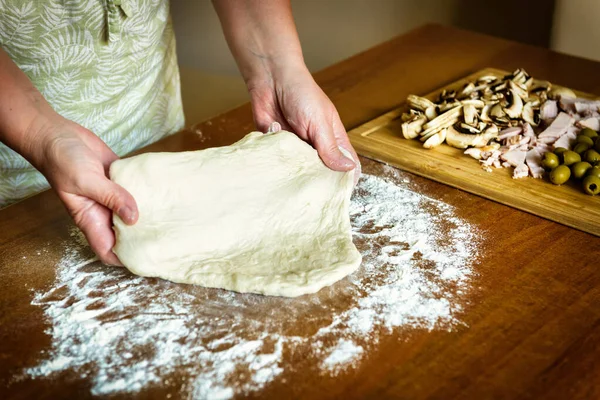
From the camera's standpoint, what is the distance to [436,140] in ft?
6.50

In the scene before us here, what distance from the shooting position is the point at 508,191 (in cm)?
177

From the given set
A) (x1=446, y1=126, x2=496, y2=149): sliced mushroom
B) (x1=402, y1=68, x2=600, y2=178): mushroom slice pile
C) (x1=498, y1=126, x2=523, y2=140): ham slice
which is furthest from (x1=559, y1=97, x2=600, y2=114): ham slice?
(x1=446, y1=126, x2=496, y2=149): sliced mushroom

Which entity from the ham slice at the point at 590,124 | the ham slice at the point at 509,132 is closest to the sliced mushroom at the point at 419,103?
the ham slice at the point at 509,132

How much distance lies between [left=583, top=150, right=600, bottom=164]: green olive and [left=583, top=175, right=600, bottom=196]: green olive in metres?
0.09

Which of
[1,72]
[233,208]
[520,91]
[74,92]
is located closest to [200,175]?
[233,208]

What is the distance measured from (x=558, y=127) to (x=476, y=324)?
934 millimetres

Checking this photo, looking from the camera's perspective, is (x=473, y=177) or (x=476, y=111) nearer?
(x=473, y=177)

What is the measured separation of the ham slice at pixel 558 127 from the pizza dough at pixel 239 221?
2.24 feet

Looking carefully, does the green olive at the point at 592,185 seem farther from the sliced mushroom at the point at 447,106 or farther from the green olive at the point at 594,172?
the sliced mushroom at the point at 447,106

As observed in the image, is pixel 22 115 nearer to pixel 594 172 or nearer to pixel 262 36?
pixel 262 36

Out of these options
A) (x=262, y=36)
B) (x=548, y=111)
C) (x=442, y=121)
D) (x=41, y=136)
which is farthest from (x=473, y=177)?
(x=41, y=136)

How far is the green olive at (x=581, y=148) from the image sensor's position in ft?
6.17

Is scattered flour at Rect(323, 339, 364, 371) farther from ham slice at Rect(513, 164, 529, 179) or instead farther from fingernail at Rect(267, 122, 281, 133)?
ham slice at Rect(513, 164, 529, 179)

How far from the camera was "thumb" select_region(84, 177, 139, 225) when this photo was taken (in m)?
1.38
